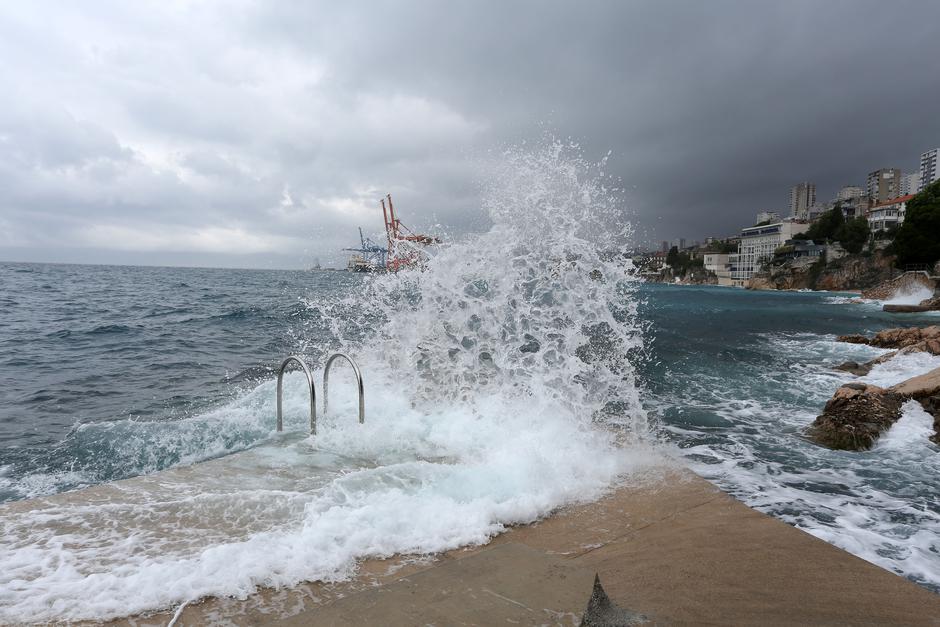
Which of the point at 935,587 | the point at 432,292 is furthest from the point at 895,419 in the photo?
the point at 432,292

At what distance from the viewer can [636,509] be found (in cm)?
388

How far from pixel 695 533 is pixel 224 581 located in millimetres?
2987

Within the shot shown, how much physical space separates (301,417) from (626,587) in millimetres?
5015

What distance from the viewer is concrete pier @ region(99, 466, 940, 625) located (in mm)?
2340

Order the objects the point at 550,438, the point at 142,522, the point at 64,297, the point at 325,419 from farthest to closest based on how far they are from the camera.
Result: the point at 64,297 < the point at 325,419 < the point at 550,438 < the point at 142,522

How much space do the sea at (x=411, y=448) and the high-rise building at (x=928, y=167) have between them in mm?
174533

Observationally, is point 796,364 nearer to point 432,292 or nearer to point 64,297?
point 432,292

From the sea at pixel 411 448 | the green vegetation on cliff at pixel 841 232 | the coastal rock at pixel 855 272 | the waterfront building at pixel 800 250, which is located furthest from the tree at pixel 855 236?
the sea at pixel 411 448

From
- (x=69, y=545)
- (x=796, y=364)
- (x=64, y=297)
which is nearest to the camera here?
(x=69, y=545)

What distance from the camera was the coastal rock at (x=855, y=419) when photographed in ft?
22.4

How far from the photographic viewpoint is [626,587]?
267cm

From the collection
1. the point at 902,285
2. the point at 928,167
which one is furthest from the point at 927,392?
the point at 928,167

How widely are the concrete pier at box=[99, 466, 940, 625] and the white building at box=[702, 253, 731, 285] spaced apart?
13402 cm

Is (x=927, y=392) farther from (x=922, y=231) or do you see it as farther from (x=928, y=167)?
(x=928, y=167)
